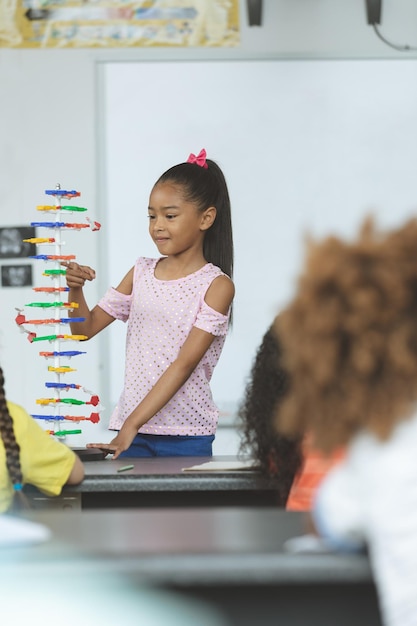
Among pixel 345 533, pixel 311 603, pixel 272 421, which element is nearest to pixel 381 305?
pixel 345 533

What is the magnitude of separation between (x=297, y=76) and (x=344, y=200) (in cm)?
55

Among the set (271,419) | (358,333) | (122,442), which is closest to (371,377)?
(358,333)

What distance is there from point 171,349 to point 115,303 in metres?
0.24

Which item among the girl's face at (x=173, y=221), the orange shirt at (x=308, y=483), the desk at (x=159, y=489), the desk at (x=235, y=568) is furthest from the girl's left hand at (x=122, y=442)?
the desk at (x=235, y=568)

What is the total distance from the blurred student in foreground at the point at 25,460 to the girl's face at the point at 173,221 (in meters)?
0.92

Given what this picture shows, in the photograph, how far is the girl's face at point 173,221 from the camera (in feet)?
9.39

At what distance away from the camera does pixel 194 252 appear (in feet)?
9.57

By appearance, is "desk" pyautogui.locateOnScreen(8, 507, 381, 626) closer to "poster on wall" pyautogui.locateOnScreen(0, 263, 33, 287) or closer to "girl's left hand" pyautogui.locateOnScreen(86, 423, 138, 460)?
"girl's left hand" pyautogui.locateOnScreen(86, 423, 138, 460)

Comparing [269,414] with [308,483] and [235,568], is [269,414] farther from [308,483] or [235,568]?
[235,568]

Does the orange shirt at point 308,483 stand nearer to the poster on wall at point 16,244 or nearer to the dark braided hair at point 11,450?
the dark braided hair at point 11,450

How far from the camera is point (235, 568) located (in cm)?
127

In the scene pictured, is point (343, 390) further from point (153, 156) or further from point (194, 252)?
point (153, 156)

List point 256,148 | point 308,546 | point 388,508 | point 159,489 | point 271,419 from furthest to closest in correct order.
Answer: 1. point 256,148
2. point 159,489
3. point 271,419
4. point 308,546
5. point 388,508

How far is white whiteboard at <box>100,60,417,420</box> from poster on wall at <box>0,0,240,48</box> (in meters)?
0.11
